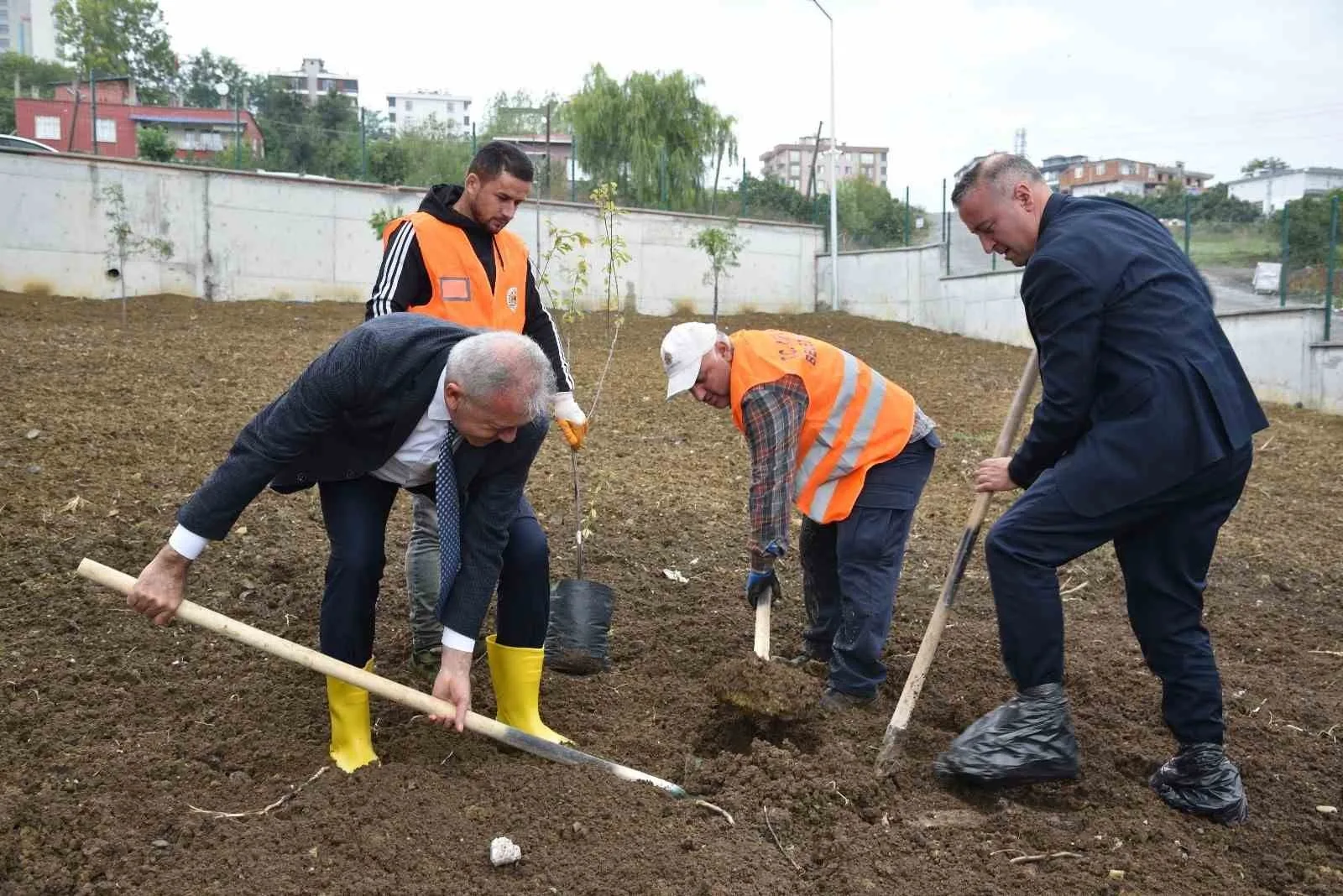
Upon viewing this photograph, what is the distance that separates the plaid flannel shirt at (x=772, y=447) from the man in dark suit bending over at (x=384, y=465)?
2.43 ft

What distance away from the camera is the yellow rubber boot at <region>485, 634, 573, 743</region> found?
11.1ft

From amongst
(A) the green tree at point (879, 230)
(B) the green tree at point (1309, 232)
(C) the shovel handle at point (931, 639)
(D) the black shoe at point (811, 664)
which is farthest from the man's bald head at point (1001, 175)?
(A) the green tree at point (879, 230)

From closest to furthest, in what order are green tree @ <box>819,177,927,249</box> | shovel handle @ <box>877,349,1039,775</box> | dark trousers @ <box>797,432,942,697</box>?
shovel handle @ <box>877,349,1039,775</box>
dark trousers @ <box>797,432,942,697</box>
green tree @ <box>819,177,927,249</box>

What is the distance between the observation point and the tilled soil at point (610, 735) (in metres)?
2.70

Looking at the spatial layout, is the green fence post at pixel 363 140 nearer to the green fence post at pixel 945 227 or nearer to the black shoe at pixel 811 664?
the green fence post at pixel 945 227

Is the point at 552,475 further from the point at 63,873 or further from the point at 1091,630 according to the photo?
the point at 63,873

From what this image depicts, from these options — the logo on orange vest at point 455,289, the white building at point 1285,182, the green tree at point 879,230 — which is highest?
the white building at point 1285,182

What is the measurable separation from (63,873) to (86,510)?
2.75m

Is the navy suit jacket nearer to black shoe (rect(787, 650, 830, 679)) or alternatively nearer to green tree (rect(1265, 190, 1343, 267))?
black shoe (rect(787, 650, 830, 679))

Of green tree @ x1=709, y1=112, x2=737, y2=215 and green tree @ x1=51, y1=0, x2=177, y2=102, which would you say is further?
green tree @ x1=51, y1=0, x2=177, y2=102

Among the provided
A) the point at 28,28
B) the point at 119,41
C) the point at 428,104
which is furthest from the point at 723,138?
the point at 28,28

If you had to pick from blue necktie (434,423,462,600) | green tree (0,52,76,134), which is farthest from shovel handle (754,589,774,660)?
green tree (0,52,76,134)

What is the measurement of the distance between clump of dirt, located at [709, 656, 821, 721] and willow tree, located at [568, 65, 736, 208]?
70.4ft

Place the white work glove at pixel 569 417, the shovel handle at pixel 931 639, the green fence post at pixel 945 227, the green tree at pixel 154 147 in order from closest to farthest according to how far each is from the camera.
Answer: the shovel handle at pixel 931 639
the white work glove at pixel 569 417
the green fence post at pixel 945 227
the green tree at pixel 154 147
